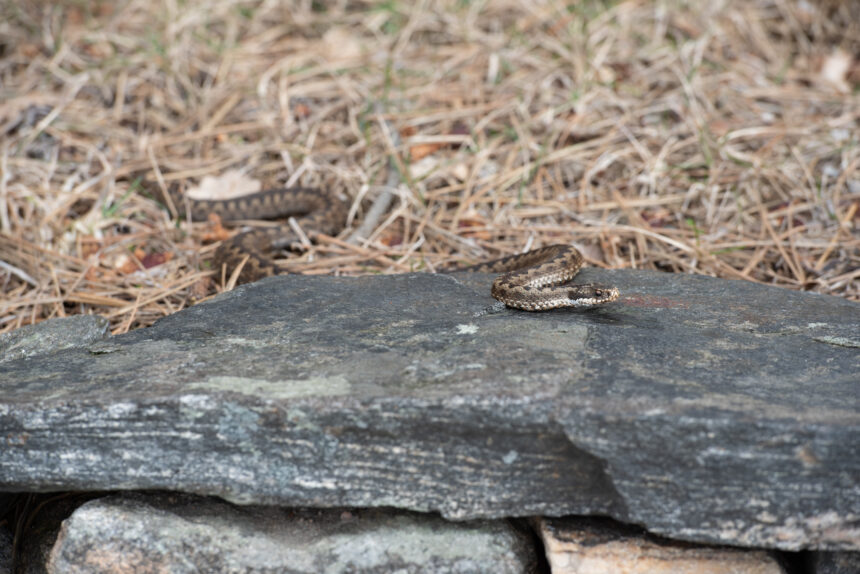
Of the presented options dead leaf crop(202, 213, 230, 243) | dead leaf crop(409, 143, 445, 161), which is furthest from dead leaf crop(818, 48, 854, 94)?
dead leaf crop(202, 213, 230, 243)

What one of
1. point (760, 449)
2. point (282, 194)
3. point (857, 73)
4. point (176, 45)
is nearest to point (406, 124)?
point (282, 194)

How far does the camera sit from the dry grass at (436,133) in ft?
17.7

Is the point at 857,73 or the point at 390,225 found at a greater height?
the point at 857,73

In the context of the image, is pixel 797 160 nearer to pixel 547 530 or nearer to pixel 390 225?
pixel 390 225

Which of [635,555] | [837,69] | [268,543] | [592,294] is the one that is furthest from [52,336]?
[837,69]

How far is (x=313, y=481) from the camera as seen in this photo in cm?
298

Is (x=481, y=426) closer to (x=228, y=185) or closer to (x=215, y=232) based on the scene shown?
(x=215, y=232)

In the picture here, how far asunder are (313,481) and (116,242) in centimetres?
333

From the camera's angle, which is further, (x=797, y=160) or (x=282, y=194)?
(x=282, y=194)

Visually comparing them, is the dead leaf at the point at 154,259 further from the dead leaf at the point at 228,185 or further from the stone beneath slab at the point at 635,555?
the stone beneath slab at the point at 635,555

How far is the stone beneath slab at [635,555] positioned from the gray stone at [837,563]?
128mm

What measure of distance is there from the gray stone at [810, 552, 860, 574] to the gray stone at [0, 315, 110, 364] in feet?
9.82

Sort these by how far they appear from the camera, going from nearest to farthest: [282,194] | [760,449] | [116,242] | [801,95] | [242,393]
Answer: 1. [760,449]
2. [242,393]
3. [116,242]
4. [282,194]
5. [801,95]

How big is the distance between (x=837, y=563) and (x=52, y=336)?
3257mm
